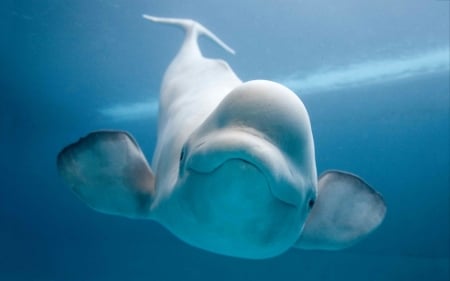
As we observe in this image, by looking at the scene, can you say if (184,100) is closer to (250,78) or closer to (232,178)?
(232,178)

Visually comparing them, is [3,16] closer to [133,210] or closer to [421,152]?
[133,210]

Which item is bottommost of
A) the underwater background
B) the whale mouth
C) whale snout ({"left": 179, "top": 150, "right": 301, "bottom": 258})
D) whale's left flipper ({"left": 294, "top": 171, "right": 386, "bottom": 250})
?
the underwater background

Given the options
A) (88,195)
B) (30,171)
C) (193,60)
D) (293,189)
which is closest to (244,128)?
(293,189)

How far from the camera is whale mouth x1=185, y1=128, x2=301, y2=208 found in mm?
2369

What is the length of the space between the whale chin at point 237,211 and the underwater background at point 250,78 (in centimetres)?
696

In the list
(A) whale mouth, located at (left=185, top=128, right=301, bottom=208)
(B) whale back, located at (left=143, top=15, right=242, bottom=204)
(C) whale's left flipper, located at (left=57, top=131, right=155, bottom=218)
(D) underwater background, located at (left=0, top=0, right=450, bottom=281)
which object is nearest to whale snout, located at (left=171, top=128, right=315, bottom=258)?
(A) whale mouth, located at (left=185, top=128, right=301, bottom=208)

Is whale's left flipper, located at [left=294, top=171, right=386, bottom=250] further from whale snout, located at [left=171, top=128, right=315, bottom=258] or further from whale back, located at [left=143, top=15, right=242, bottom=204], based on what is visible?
whale back, located at [left=143, top=15, right=242, bottom=204]

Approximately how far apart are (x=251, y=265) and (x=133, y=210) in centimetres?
817

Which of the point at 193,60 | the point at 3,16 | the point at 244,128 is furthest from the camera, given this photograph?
the point at 3,16

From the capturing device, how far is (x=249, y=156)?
235 centimetres

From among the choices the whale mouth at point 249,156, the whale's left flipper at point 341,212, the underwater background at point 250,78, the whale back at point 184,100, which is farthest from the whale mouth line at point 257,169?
the underwater background at point 250,78

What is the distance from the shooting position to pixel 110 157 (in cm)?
411

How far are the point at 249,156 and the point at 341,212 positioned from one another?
211 centimetres

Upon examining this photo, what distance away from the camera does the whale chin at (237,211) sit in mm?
2461
